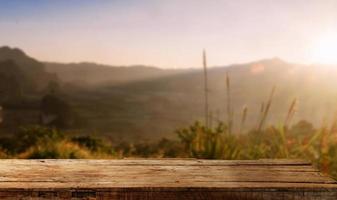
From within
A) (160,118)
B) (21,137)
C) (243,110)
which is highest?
(243,110)

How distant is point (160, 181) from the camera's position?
6.84ft

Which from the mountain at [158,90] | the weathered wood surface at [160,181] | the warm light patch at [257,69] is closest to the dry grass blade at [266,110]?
the weathered wood surface at [160,181]

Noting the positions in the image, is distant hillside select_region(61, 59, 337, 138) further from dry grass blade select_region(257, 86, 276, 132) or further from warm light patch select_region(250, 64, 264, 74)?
dry grass blade select_region(257, 86, 276, 132)

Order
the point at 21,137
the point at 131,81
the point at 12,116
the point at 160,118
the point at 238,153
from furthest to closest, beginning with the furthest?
the point at 131,81 < the point at 160,118 < the point at 12,116 < the point at 21,137 < the point at 238,153

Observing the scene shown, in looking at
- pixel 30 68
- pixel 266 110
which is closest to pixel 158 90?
pixel 30 68

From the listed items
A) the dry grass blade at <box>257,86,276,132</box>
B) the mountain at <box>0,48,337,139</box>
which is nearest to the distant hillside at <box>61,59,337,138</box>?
the mountain at <box>0,48,337,139</box>

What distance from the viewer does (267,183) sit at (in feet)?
6.78

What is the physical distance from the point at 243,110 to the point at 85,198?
4085 mm

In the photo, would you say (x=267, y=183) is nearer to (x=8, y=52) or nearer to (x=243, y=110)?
(x=243, y=110)

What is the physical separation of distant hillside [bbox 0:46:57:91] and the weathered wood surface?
37547 millimetres

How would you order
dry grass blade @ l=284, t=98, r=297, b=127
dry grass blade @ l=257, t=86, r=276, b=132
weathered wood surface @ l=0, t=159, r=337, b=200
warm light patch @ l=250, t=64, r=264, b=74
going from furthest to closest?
warm light patch @ l=250, t=64, r=264, b=74 → dry grass blade @ l=257, t=86, r=276, b=132 → dry grass blade @ l=284, t=98, r=297, b=127 → weathered wood surface @ l=0, t=159, r=337, b=200

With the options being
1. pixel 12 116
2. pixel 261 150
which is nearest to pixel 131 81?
pixel 12 116

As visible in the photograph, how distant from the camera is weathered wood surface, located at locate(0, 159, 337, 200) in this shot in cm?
196

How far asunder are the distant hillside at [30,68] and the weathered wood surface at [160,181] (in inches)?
1478
